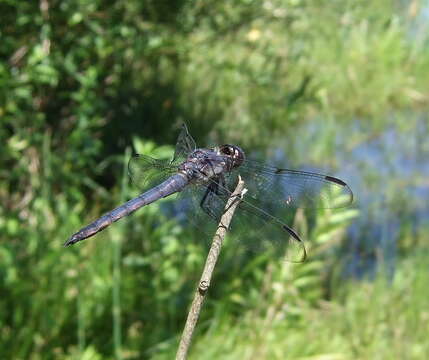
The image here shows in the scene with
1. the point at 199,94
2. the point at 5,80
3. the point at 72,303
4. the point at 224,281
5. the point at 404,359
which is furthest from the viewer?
the point at 199,94

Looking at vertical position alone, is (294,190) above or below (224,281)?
above

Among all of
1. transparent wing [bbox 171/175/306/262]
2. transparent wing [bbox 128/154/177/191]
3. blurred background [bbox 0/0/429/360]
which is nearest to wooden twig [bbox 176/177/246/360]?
transparent wing [bbox 171/175/306/262]

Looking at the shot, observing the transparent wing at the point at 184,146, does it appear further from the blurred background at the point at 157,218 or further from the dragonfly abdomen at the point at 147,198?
the blurred background at the point at 157,218

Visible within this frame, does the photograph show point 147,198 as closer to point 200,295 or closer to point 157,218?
point 200,295

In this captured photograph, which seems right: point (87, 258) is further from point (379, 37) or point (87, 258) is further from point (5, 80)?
point (379, 37)

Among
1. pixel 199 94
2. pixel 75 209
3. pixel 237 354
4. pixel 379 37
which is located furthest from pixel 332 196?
pixel 379 37

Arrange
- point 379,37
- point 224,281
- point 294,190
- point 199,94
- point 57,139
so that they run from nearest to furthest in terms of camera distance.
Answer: point 294,190 → point 224,281 → point 57,139 → point 199,94 → point 379,37

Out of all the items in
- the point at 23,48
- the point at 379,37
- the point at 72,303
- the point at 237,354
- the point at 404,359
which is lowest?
the point at 379,37
